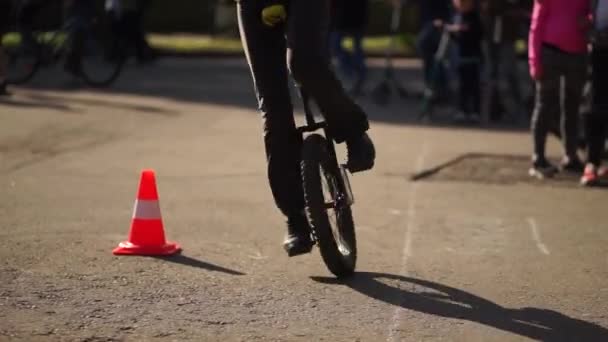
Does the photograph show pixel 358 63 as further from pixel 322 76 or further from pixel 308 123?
pixel 322 76

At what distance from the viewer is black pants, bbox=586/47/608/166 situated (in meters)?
10.1

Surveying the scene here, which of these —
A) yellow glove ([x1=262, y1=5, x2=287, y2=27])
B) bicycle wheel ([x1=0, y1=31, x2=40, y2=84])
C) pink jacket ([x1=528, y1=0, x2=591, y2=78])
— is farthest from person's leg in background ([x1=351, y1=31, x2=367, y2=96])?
yellow glove ([x1=262, y1=5, x2=287, y2=27])

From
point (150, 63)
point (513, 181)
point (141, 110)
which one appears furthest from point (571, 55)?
point (150, 63)

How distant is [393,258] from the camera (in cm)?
734

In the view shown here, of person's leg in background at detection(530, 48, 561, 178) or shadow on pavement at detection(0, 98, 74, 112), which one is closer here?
person's leg in background at detection(530, 48, 561, 178)

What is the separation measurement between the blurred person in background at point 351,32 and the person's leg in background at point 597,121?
22.5ft

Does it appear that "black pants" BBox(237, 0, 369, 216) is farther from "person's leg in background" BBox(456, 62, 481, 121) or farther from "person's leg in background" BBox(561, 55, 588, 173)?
"person's leg in background" BBox(456, 62, 481, 121)

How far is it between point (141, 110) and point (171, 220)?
6.74 m

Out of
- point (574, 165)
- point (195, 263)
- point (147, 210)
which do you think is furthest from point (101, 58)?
point (195, 263)

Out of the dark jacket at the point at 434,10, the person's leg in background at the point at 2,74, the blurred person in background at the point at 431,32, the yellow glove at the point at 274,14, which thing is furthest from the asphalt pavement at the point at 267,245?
the person's leg in background at the point at 2,74

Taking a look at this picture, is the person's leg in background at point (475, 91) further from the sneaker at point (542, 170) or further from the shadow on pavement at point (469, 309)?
the shadow on pavement at point (469, 309)

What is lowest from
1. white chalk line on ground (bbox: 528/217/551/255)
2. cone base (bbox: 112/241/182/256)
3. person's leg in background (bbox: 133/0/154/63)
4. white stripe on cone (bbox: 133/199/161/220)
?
person's leg in background (bbox: 133/0/154/63)

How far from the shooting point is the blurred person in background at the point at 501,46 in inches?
589

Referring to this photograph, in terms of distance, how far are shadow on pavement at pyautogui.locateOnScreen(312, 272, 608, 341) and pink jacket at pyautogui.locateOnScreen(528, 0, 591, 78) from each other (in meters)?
3.99
